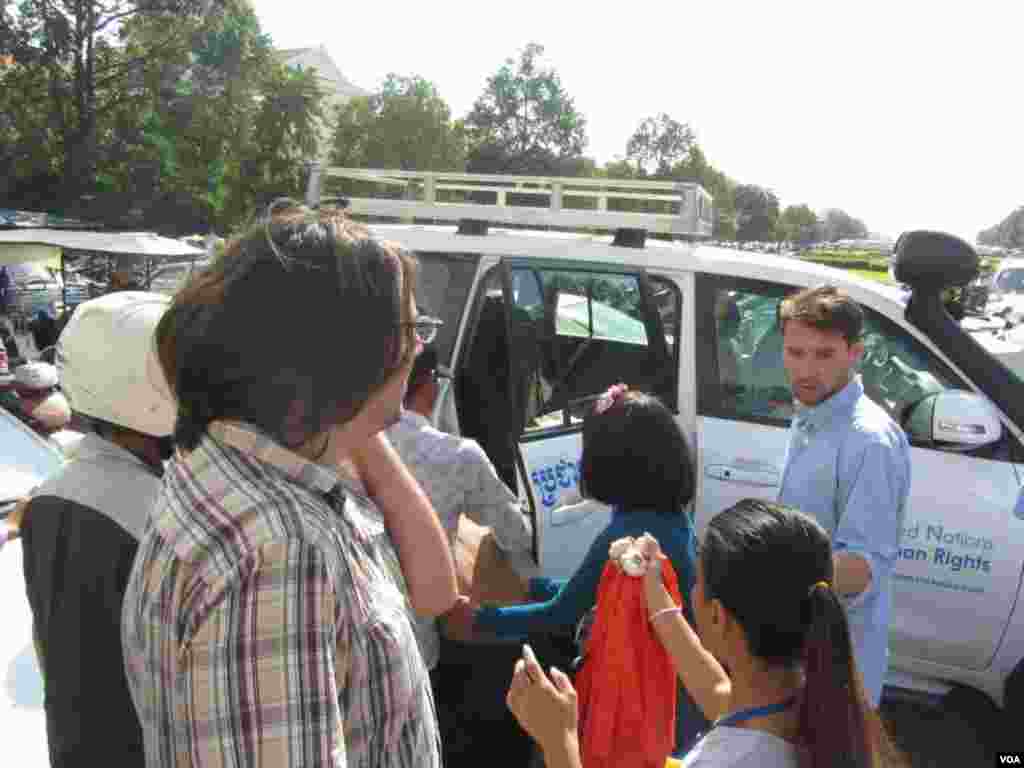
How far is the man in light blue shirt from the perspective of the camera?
86.0 inches

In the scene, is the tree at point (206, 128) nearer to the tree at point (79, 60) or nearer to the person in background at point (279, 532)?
the tree at point (79, 60)

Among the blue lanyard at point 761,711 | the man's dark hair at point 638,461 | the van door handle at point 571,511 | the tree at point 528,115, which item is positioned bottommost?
the van door handle at point 571,511

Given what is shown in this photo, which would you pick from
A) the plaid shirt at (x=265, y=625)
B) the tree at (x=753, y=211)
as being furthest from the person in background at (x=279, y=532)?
the tree at (x=753, y=211)

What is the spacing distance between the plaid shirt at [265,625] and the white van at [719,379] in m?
2.01

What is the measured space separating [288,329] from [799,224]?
9040 cm

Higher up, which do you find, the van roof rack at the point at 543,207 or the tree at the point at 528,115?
the tree at the point at 528,115

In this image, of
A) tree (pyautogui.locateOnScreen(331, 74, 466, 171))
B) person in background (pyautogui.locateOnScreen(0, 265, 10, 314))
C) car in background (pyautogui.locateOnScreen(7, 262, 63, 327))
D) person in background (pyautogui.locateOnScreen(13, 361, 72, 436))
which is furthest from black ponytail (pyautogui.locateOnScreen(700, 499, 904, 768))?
tree (pyautogui.locateOnScreen(331, 74, 466, 171))

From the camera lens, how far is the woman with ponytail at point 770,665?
1.35 metres

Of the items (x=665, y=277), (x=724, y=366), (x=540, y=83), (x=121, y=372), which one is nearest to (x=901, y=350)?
(x=724, y=366)

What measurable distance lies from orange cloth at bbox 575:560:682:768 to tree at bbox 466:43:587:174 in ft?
226

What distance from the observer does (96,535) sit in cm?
141

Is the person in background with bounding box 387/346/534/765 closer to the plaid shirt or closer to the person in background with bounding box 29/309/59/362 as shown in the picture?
the plaid shirt

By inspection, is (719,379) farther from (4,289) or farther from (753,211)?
(753,211)

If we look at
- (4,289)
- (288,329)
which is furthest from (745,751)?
(4,289)
